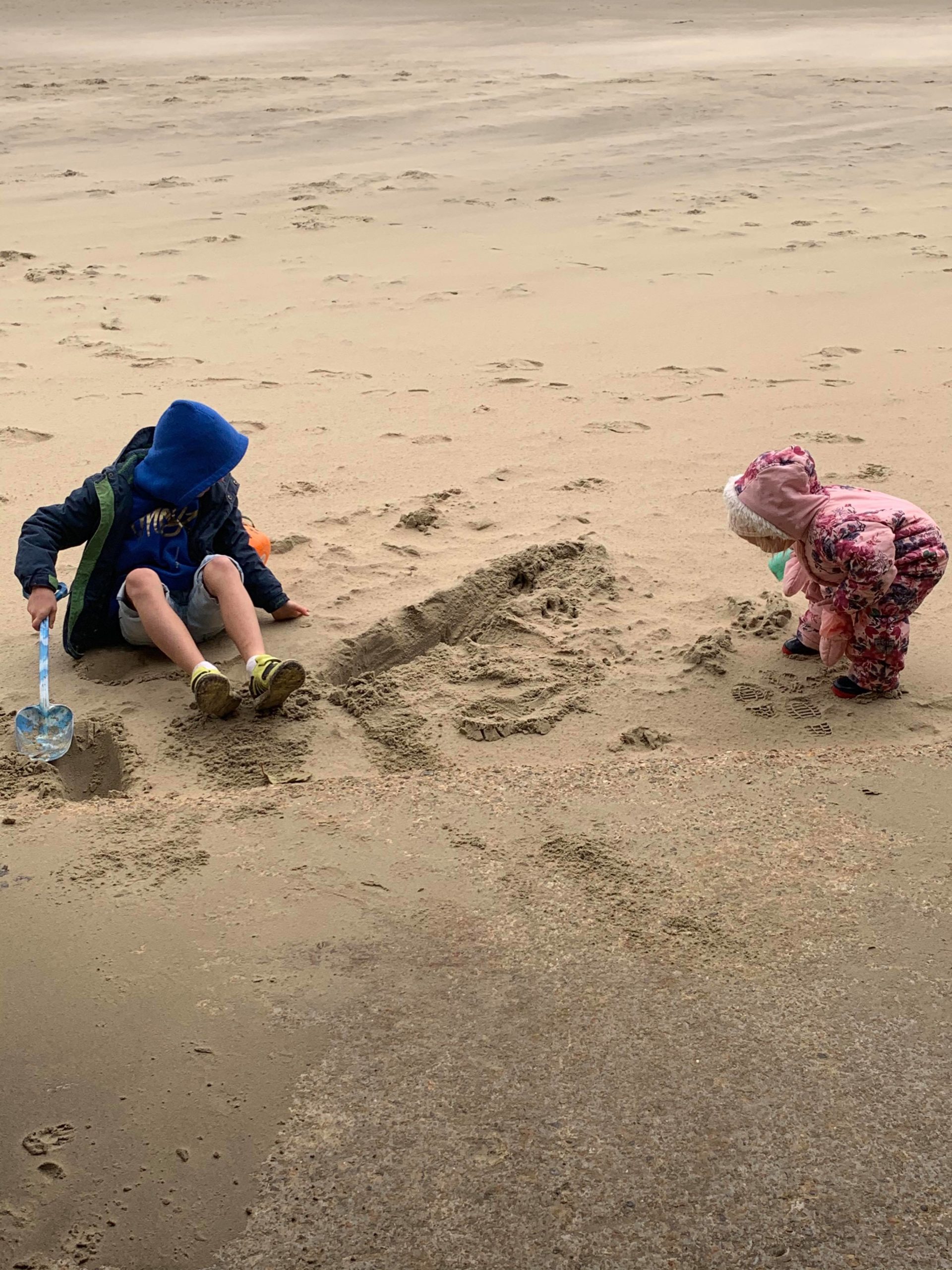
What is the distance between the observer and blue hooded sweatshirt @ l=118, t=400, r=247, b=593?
307 cm

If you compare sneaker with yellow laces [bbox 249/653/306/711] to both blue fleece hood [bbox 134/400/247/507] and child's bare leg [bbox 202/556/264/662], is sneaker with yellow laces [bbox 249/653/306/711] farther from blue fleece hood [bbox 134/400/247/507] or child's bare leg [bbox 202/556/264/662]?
blue fleece hood [bbox 134/400/247/507]

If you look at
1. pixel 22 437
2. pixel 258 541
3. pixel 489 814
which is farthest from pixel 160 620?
pixel 22 437

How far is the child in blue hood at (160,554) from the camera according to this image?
117 inches

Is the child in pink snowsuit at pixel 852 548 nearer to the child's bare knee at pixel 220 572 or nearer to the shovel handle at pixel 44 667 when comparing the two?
the child's bare knee at pixel 220 572

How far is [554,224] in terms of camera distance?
Result: 755 cm

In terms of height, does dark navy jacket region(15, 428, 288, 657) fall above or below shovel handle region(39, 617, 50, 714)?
above

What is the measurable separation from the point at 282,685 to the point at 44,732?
54cm

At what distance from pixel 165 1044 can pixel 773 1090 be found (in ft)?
3.02

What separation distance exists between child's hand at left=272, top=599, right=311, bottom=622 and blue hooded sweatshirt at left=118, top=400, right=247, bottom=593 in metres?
0.25

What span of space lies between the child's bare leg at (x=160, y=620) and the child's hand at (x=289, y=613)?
0.97 ft

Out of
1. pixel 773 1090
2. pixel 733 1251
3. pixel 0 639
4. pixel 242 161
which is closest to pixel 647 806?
pixel 773 1090

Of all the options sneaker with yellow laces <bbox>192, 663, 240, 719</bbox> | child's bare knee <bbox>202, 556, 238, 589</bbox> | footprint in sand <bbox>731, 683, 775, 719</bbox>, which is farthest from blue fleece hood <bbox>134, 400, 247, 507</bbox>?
footprint in sand <bbox>731, 683, 775, 719</bbox>

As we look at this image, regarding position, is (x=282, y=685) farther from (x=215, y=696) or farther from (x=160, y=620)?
(x=160, y=620)

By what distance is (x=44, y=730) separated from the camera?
2725 mm
